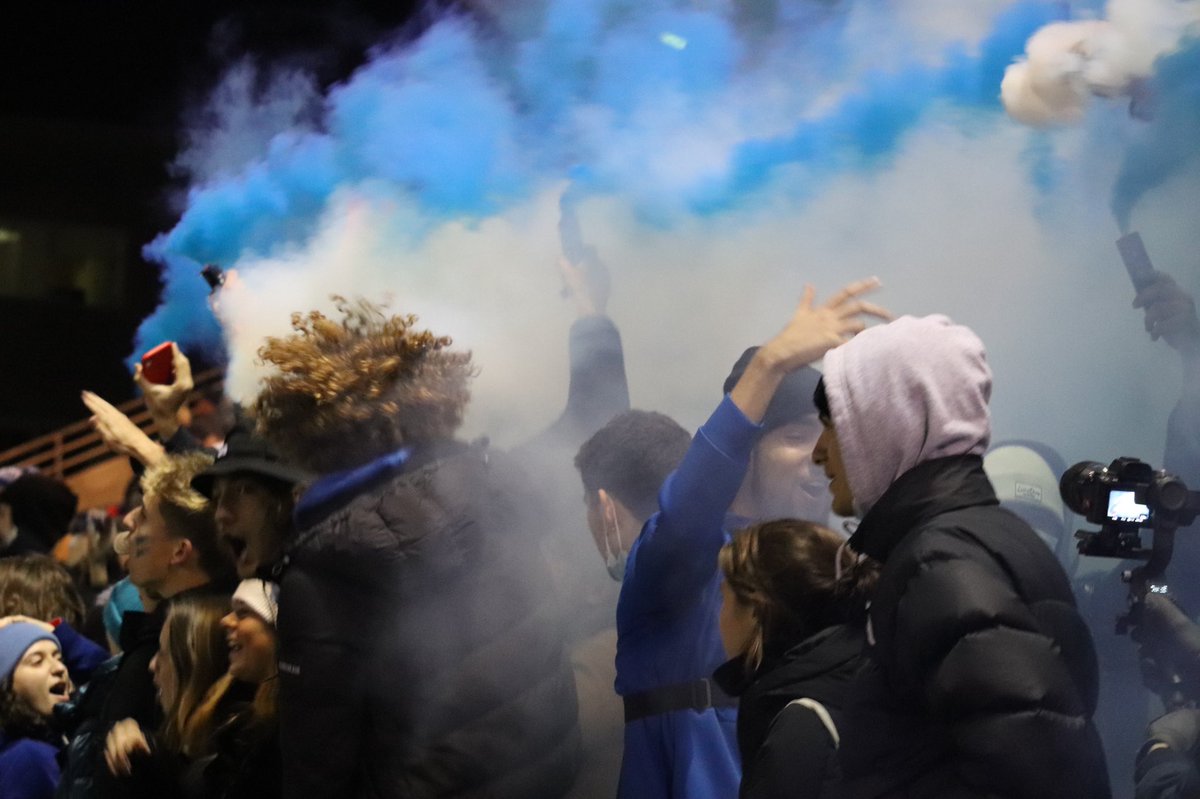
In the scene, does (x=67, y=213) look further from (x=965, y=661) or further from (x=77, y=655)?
(x=965, y=661)

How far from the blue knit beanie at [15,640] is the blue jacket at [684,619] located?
196 cm

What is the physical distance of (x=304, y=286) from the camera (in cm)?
306

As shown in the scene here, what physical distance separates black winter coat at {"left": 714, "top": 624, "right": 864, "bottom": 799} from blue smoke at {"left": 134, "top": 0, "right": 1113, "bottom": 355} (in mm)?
1200

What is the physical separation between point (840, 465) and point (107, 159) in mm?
11707

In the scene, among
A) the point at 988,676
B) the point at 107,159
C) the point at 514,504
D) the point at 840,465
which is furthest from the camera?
the point at 107,159

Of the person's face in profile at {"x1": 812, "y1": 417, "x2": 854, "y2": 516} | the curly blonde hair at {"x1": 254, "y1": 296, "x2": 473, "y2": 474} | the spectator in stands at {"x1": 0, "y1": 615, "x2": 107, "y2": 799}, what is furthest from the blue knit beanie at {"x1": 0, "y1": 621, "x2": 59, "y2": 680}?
the person's face in profile at {"x1": 812, "y1": 417, "x2": 854, "y2": 516}

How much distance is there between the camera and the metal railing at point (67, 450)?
11141 mm

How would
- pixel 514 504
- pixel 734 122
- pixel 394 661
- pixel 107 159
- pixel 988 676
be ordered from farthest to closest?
pixel 107 159 < pixel 734 122 < pixel 514 504 < pixel 394 661 < pixel 988 676

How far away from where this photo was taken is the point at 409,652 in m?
2.27

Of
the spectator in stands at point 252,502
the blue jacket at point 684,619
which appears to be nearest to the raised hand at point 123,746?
the spectator in stands at point 252,502

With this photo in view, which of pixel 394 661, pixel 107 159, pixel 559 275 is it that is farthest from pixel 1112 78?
pixel 107 159

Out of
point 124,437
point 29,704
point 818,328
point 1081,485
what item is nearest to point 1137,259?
point 1081,485

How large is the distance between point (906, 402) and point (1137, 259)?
3.84 feet

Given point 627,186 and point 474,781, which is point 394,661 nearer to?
point 474,781
